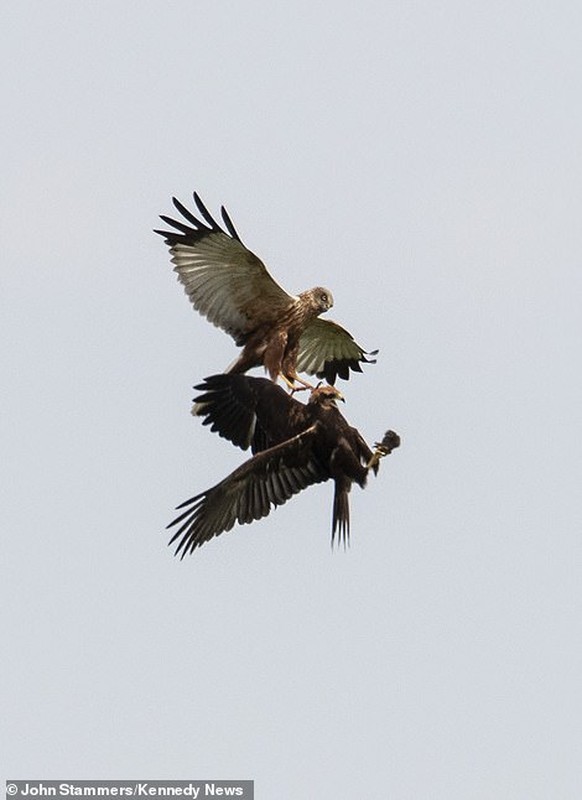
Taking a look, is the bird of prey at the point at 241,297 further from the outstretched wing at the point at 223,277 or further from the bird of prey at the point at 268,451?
the bird of prey at the point at 268,451

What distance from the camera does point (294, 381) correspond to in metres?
23.5

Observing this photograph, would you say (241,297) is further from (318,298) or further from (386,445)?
(386,445)

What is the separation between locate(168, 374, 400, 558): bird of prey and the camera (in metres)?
20.9

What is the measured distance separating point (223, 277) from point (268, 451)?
3.14 meters

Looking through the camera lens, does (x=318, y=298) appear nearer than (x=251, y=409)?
No

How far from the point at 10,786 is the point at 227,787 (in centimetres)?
273

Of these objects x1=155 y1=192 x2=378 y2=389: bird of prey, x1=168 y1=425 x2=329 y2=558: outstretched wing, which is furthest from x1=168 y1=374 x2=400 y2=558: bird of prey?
x1=155 y1=192 x2=378 y2=389: bird of prey

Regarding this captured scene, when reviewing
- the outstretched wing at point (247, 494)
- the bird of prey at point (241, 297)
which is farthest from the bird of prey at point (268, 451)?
the bird of prey at point (241, 297)

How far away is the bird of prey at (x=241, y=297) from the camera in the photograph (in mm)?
23453

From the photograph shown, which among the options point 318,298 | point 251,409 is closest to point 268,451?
point 251,409

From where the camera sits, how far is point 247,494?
21.3 metres

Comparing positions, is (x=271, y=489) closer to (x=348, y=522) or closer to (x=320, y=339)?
(x=348, y=522)

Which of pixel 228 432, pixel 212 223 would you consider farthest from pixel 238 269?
pixel 228 432

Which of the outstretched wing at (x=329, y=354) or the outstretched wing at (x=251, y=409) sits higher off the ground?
the outstretched wing at (x=329, y=354)
